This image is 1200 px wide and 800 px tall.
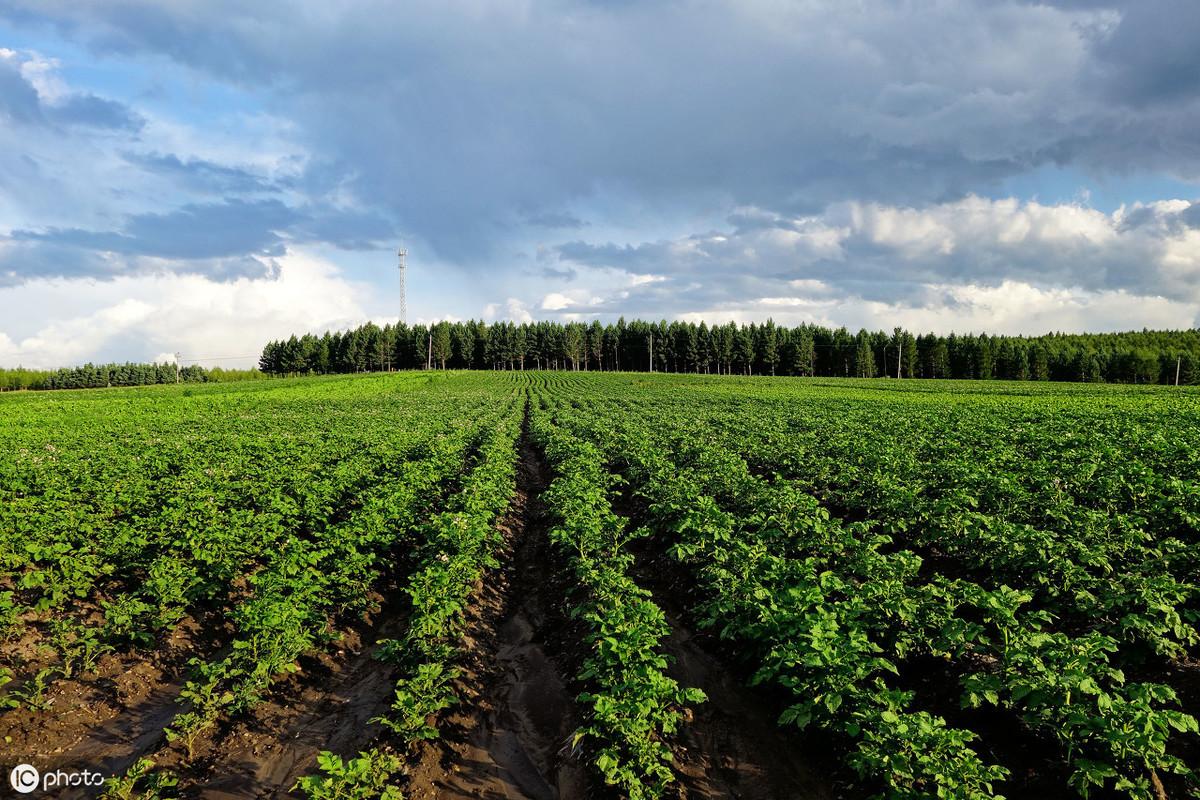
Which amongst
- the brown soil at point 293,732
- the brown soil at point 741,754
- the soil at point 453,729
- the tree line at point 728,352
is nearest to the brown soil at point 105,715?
the soil at point 453,729

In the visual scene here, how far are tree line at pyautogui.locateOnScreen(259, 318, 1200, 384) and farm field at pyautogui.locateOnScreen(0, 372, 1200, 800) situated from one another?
106 m

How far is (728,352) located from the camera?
123250mm

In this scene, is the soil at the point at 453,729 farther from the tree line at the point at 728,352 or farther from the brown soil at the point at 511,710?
the tree line at the point at 728,352

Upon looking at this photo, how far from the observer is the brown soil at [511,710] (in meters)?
→ 5.91

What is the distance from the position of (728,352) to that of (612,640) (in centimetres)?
12099

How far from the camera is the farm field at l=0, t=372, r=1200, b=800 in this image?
5367 millimetres

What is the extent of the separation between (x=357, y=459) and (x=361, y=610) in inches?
388

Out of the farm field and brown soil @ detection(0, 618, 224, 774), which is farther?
brown soil @ detection(0, 618, 224, 774)

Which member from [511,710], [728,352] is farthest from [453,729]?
[728,352]

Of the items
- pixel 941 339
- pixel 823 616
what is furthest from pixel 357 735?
pixel 941 339
